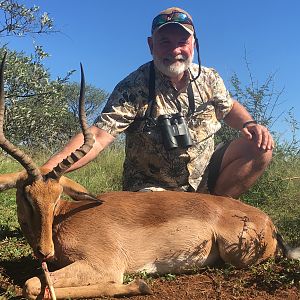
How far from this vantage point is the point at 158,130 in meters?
5.93

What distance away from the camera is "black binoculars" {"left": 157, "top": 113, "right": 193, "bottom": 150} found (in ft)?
19.0

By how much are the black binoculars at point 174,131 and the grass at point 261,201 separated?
1.33 meters

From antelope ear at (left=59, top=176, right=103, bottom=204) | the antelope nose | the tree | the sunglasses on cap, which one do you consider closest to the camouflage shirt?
the sunglasses on cap

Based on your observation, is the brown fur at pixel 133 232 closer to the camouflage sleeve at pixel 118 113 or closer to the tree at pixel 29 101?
the camouflage sleeve at pixel 118 113

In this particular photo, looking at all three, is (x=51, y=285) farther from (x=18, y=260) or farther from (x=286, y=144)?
(x=286, y=144)

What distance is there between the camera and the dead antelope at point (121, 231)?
12.8ft

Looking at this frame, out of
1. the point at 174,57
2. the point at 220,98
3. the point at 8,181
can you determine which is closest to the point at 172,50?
the point at 174,57

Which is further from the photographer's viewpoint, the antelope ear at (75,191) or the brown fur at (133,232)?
the antelope ear at (75,191)

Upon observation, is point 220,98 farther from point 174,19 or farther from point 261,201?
point 261,201

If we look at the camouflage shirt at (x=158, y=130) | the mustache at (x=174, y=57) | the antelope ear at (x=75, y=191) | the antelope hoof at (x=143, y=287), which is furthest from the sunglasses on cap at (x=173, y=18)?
the antelope hoof at (x=143, y=287)

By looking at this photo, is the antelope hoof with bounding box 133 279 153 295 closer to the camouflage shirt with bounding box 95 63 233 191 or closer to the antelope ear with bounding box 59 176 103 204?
the antelope ear with bounding box 59 176 103 204

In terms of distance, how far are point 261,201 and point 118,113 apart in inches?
123

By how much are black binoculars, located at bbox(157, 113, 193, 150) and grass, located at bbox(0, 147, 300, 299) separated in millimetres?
1328

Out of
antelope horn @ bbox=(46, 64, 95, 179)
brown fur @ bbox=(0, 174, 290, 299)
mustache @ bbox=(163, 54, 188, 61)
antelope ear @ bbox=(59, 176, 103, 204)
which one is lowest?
brown fur @ bbox=(0, 174, 290, 299)
